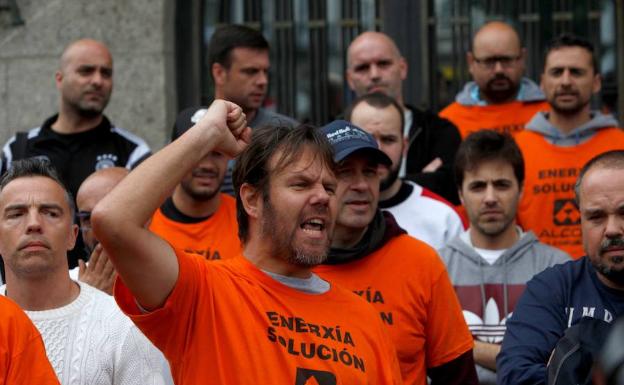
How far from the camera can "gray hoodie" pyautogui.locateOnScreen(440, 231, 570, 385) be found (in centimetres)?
561

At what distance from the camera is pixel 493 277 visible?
573 cm

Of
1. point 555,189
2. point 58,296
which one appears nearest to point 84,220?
point 58,296

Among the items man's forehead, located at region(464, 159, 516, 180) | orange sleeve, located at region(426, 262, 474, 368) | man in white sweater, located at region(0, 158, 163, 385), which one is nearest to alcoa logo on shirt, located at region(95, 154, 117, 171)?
man in white sweater, located at region(0, 158, 163, 385)

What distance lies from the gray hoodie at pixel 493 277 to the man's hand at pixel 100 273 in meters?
1.55

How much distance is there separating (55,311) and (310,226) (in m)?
1.29

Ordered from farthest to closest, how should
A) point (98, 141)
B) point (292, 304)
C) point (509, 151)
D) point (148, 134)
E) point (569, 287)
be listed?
1. point (148, 134)
2. point (98, 141)
3. point (509, 151)
4. point (569, 287)
5. point (292, 304)

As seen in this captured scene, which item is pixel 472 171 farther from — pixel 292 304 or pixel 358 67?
pixel 292 304

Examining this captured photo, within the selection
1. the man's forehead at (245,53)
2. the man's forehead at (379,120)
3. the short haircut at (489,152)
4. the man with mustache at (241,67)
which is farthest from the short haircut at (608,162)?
the man's forehead at (245,53)

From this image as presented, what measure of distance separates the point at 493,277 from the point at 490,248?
186 millimetres

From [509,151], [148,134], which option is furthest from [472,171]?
[148,134]

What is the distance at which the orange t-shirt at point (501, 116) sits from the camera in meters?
7.08

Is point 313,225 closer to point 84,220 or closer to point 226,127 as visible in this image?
point 226,127

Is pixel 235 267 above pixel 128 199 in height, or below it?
below

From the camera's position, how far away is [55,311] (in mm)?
4625
